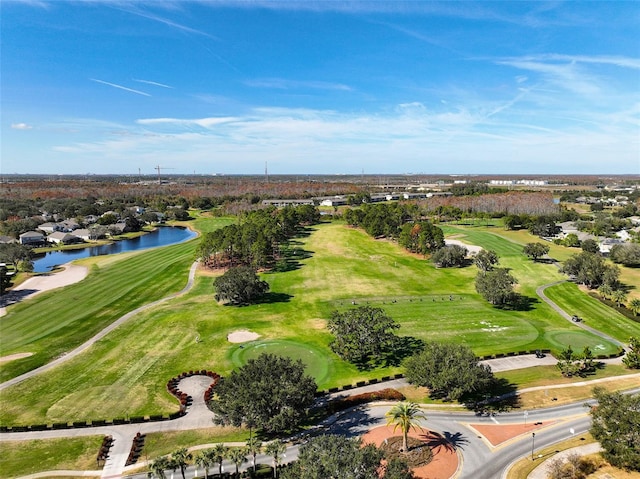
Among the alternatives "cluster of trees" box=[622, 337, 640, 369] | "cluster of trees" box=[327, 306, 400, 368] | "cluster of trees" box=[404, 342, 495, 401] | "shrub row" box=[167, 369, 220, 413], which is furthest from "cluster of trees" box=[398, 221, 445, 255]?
"shrub row" box=[167, 369, 220, 413]

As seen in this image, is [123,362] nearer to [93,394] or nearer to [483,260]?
[93,394]

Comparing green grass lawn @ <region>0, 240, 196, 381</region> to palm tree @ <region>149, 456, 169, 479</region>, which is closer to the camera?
palm tree @ <region>149, 456, 169, 479</region>

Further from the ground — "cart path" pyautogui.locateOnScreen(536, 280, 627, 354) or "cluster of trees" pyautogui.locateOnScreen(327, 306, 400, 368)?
"cluster of trees" pyautogui.locateOnScreen(327, 306, 400, 368)

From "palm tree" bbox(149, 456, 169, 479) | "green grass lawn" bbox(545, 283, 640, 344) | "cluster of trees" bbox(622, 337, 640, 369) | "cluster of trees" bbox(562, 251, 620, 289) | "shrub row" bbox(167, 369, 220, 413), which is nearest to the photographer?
"palm tree" bbox(149, 456, 169, 479)

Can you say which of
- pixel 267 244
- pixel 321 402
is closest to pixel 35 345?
pixel 321 402

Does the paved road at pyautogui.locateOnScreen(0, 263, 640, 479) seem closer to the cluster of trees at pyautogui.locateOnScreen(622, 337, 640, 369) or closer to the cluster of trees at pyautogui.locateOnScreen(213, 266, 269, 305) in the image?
the cluster of trees at pyautogui.locateOnScreen(622, 337, 640, 369)

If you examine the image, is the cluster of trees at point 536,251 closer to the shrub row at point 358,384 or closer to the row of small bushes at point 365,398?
the shrub row at point 358,384

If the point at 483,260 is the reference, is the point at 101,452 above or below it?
below
